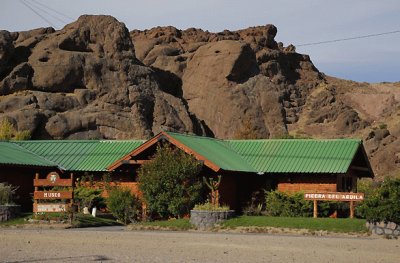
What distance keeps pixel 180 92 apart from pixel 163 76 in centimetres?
450

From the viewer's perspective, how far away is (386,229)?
81.3 ft

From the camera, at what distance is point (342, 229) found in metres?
25.8

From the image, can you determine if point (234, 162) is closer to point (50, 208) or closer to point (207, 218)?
point (207, 218)

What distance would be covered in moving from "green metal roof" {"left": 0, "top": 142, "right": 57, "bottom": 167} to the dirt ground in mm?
9671

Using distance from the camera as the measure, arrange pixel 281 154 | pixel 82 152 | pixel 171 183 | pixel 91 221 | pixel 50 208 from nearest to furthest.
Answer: pixel 50 208 < pixel 91 221 < pixel 171 183 < pixel 281 154 < pixel 82 152

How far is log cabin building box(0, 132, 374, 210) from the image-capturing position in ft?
109

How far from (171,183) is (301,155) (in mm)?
7846

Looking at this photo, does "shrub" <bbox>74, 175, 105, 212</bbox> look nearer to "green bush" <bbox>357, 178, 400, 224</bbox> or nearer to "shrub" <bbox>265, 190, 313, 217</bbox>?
"shrub" <bbox>265, 190, 313, 217</bbox>

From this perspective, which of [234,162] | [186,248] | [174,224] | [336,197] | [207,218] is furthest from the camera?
[234,162]

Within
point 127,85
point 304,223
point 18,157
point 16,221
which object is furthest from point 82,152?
point 127,85

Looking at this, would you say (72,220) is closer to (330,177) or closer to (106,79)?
(330,177)

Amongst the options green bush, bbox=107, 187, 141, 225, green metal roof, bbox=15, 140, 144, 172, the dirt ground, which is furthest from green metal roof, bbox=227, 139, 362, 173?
the dirt ground

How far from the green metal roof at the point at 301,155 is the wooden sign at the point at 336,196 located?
11.1ft

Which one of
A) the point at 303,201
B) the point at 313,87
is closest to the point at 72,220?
the point at 303,201
